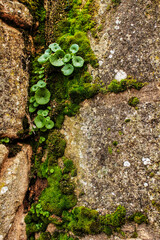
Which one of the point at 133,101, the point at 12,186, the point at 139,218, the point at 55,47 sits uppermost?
the point at 55,47

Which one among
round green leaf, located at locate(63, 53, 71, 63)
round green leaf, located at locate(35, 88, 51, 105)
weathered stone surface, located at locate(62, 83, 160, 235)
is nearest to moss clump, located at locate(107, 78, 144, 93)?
weathered stone surface, located at locate(62, 83, 160, 235)

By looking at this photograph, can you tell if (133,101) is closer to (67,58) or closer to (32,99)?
(67,58)

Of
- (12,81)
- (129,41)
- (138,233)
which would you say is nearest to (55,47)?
(12,81)

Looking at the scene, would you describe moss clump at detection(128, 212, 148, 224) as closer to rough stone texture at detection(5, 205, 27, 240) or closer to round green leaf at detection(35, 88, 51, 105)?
rough stone texture at detection(5, 205, 27, 240)

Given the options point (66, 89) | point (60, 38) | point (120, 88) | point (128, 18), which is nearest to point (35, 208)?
point (66, 89)

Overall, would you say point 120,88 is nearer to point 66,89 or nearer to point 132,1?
point 66,89

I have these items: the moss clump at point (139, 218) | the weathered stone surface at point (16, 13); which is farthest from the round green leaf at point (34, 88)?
the moss clump at point (139, 218)
